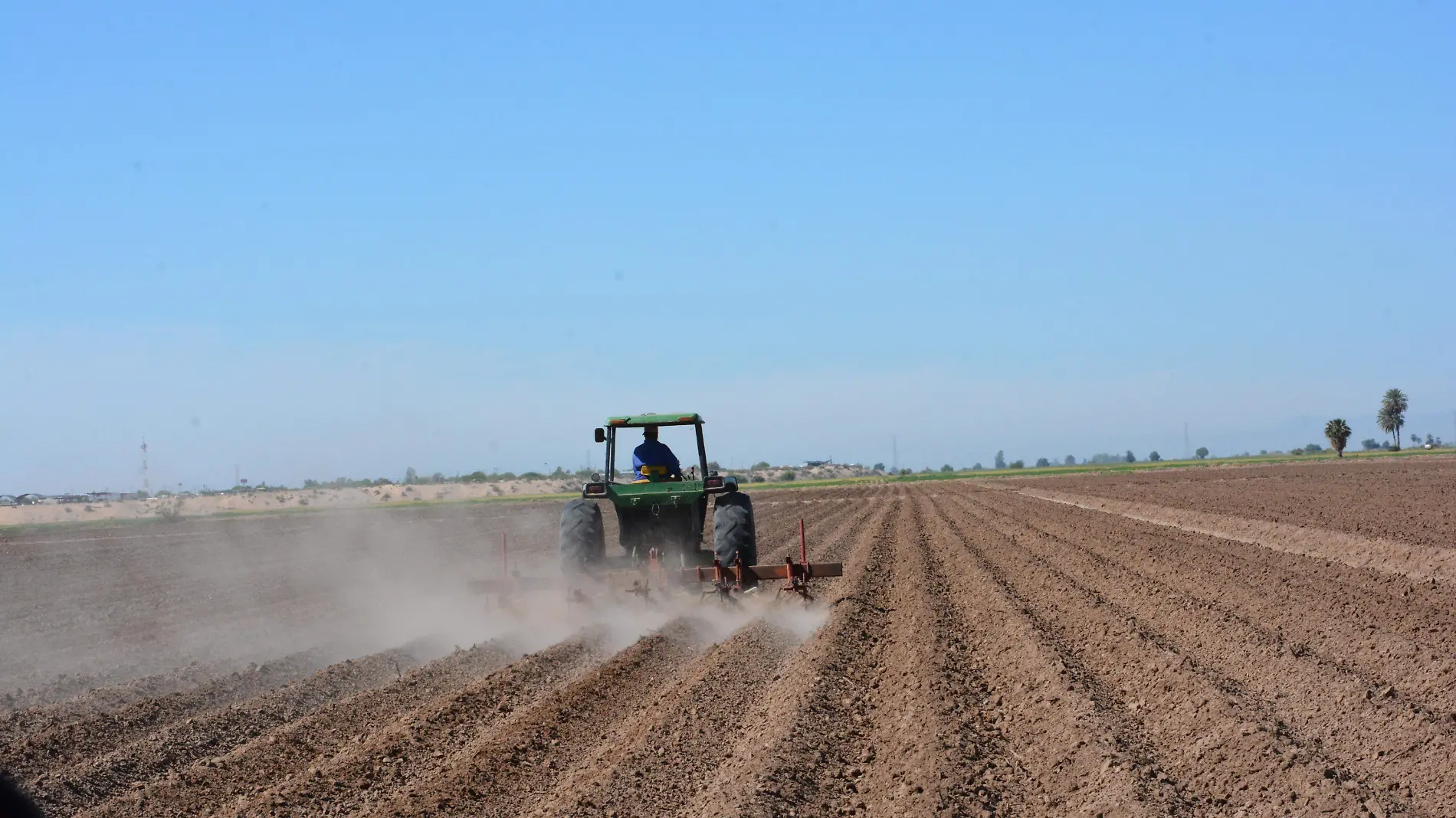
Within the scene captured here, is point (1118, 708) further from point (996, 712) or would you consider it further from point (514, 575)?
point (514, 575)

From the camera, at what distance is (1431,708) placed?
7.75 metres

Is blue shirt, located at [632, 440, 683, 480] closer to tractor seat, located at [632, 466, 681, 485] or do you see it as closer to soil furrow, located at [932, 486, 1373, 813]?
tractor seat, located at [632, 466, 681, 485]

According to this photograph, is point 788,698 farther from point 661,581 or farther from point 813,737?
point 661,581

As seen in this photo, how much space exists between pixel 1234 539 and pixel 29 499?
266ft

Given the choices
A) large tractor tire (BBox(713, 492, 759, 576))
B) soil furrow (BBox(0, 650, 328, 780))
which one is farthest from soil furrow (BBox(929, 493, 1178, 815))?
soil furrow (BBox(0, 650, 328, 780))

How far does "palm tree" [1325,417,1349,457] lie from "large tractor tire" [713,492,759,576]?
293ft

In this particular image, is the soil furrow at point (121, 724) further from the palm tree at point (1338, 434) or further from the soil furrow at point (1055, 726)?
the palm tree at point (1338, 434)

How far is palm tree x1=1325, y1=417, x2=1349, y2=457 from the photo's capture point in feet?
302

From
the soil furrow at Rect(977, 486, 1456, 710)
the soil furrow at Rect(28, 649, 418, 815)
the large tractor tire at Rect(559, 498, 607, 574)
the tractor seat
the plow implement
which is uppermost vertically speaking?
the tractor seat

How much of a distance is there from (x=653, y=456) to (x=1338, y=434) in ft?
298

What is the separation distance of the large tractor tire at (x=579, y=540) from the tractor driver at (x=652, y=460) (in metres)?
0.75

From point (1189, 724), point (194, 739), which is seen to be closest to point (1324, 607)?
point (1189, 724)

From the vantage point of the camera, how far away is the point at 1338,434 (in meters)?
92.6

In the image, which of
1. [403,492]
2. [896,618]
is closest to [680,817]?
[896,618]
